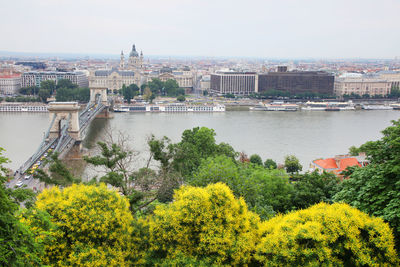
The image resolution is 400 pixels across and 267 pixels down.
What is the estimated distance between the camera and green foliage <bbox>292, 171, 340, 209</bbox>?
6535mm

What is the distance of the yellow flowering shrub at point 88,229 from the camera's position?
3.94 metres

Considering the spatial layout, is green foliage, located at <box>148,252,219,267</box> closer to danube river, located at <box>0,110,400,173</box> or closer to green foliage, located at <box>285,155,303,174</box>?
green foliage, located at <box>285,155,303,174</box>

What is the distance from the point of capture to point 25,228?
292 cm

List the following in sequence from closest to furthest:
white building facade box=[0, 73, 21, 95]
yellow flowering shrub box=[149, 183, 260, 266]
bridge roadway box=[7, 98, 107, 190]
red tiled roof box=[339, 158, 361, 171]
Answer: yellow flowering shrub box=[149, 183, 260, 266], bridge roadway box=[7, 98, 107, 190], red tiled roof box=[339, 158, 361, 171], white building facade box=[0, 73, 21, 95]

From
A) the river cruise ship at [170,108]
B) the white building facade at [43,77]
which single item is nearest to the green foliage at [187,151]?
the river cruise ship at [170,108]

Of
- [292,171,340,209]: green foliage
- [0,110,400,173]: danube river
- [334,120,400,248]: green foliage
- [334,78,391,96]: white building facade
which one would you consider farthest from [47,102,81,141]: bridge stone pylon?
[334,78,391,96]: white building facade

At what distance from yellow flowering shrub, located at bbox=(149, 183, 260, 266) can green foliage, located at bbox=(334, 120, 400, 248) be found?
1.61 meters

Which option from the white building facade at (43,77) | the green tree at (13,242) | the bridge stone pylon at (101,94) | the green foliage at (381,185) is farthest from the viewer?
the white building facade at (43,77)

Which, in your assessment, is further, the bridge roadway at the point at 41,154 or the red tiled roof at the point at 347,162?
the red tiled roof at the point at 347,162

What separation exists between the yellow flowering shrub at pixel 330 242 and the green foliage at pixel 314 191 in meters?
2.00

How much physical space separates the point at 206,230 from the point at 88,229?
1.32 metres

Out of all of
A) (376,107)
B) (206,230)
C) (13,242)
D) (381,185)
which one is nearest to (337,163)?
(381,185)

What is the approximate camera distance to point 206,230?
13.8ft

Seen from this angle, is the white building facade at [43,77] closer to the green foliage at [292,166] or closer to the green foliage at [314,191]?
the green foliage at [292,166]
